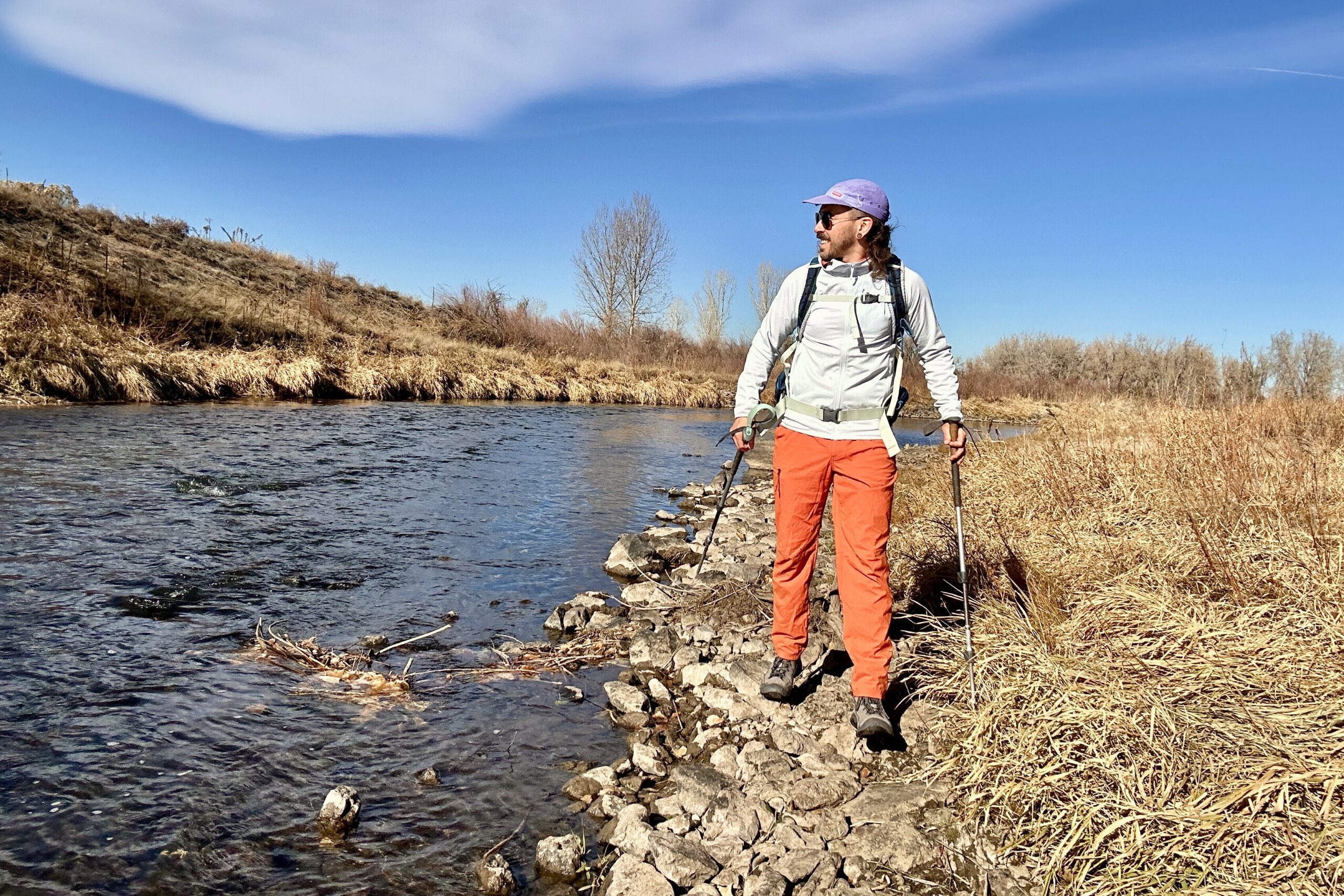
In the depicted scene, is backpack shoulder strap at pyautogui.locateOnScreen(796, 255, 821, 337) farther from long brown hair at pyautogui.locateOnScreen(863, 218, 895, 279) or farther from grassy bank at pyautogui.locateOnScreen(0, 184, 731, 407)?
grassy bank at pyautogui.locateOnScreen(0, 184, 731, 407)

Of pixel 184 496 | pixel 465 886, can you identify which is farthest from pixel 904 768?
pixel 184 496

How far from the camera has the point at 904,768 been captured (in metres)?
3.34

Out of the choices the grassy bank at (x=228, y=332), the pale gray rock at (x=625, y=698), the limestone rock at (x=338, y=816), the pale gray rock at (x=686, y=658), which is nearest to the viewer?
the limestone rock at (x=338, y=816)

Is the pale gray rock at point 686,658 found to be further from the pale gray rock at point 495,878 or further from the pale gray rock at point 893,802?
the pale gray rock at point 495,878

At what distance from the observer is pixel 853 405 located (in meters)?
3.66

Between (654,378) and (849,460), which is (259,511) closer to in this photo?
(849,460)

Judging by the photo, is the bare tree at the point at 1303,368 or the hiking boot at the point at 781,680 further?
the bare tree at the point at 1303,368

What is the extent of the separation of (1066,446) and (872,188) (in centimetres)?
544

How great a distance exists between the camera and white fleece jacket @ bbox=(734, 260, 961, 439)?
3607 millimetres

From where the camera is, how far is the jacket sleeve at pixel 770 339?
375 cm

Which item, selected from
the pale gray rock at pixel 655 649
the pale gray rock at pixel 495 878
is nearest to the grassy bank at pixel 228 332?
the pale gray rock at pixel 655 649

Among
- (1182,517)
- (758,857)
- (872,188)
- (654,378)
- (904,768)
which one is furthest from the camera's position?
(654,378)

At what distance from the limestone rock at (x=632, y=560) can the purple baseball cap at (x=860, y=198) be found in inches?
164

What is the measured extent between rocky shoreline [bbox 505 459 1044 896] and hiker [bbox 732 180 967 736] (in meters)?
0.26
